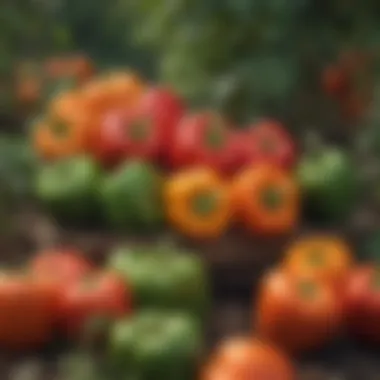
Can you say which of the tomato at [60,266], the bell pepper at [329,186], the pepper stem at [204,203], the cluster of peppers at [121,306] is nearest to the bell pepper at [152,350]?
the cluster of peppers at [121,306]

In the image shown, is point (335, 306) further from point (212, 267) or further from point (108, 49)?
point (108, 49)

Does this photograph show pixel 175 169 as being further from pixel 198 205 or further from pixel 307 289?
pixel 307 289

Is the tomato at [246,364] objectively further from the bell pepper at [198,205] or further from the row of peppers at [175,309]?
the bell pepper at [198,205]

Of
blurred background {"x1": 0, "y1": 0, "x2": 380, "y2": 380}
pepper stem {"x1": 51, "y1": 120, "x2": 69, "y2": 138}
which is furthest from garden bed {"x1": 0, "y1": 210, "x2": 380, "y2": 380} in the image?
pepper stem {"x1": 51, "y1": 120, "x2": 69, "y2": 138}

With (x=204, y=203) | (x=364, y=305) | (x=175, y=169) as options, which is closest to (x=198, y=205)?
(x=204, y=203)

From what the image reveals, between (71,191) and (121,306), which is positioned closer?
(121,306)

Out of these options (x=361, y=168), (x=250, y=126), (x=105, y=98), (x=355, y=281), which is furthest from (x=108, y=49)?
(x=355, y=281)

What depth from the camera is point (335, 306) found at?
1055mm

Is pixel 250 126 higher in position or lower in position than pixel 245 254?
higher

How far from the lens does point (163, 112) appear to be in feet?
4.10

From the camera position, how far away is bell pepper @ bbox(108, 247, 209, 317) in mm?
1043

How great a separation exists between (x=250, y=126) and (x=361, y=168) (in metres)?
0.14

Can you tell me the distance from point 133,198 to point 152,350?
0.78 feet

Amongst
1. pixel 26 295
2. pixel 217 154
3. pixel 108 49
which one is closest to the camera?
pixel 26 295
